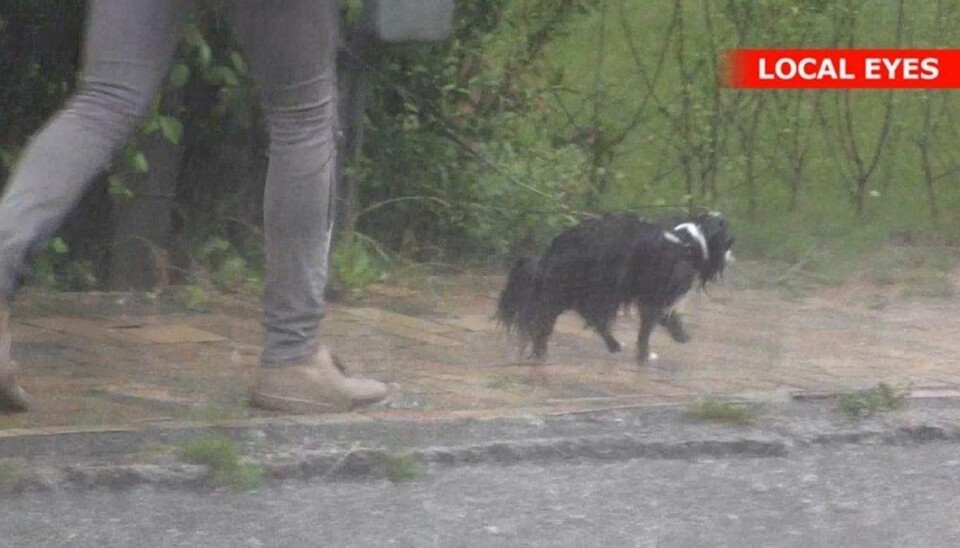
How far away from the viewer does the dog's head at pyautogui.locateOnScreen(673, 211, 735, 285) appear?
19.1ft

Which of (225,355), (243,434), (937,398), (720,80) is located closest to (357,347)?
(225,355)

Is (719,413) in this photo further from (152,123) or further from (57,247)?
(57,247)

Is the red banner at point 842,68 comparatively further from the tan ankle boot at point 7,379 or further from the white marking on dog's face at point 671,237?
the tan ankle boot at point 7,379

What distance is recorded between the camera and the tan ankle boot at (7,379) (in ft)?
13.9

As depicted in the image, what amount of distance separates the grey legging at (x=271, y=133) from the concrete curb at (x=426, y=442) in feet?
1.13

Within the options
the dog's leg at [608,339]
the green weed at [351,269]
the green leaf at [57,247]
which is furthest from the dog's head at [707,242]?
the green leaf at [57,247]

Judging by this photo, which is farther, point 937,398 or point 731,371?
point 731,371

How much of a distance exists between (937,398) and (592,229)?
1219 millimetres

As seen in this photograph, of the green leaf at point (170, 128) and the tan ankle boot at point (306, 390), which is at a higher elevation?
the green leaf at point (170, 128)

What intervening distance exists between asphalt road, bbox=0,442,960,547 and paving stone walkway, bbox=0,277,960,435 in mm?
488

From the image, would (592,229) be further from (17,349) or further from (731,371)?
(17,349)

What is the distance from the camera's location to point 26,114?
21.6 ft

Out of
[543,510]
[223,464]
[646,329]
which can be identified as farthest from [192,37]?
[543,510]

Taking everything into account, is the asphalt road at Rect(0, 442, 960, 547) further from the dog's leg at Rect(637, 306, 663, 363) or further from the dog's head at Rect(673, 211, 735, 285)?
the dog's head at Rect(673, 211, 735, 285)
